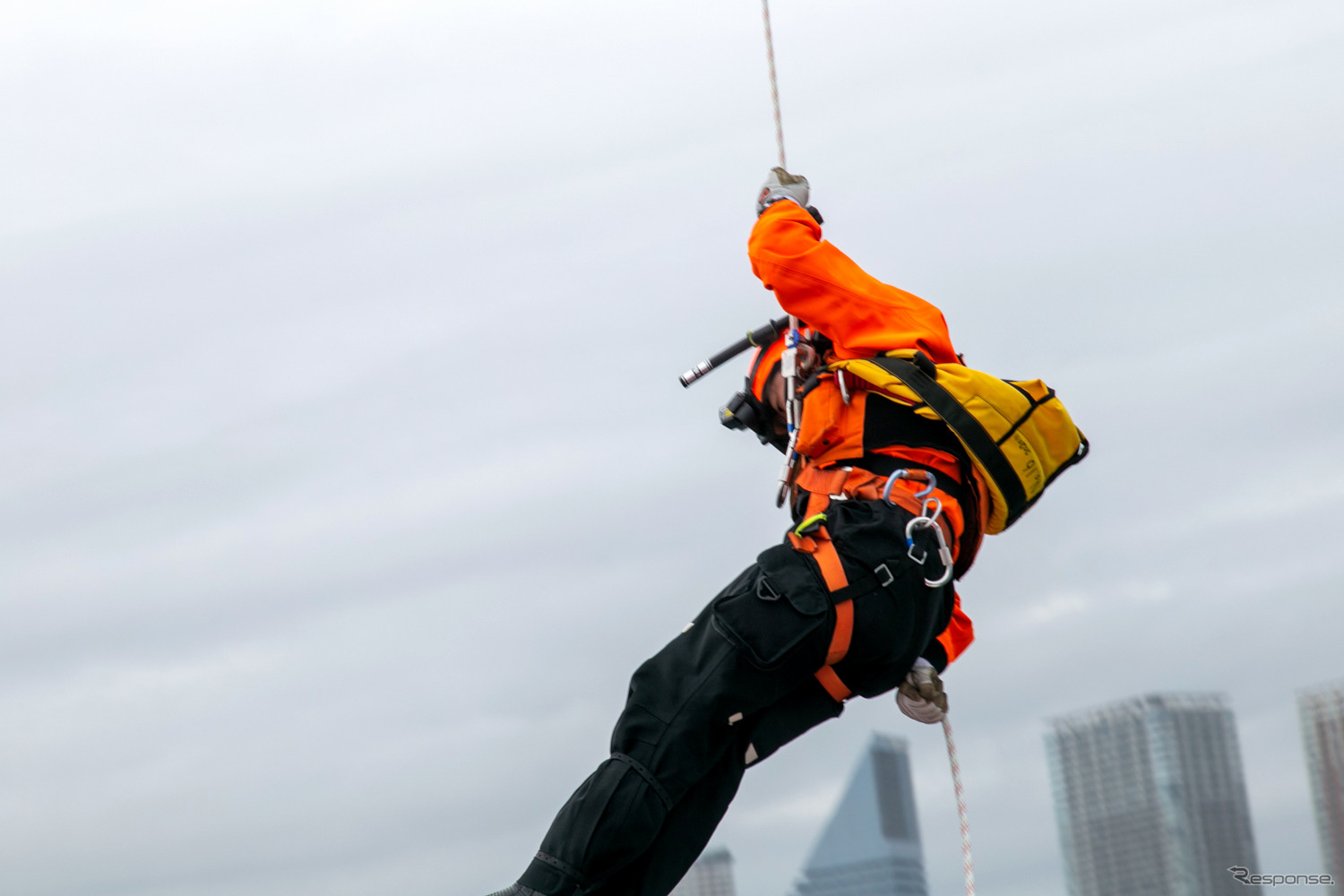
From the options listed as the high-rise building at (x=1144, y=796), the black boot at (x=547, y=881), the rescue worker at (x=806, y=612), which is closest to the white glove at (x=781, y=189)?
the rescue worker at (x=806, y=612)

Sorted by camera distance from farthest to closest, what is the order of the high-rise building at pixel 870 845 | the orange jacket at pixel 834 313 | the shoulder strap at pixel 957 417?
1. the high-rise building at pixel 870 845
2. the orange jacket at pixel 834 313
3. the shoulder strap at pixel 957 417

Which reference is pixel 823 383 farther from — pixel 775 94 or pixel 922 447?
pixel 775 94

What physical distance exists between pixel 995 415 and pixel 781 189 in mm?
1231

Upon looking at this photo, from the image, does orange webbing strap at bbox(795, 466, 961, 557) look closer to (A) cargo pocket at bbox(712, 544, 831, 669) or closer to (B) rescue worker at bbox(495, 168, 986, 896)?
(B) rescue worker at bbox(495, 168, 986, 896)

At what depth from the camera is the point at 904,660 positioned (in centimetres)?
550

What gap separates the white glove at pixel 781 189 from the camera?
19.5 feet

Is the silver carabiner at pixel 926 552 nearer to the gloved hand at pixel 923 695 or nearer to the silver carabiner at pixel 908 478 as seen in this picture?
the silver carabiner at pixel 908 478

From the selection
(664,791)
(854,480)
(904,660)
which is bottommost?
(664,791)

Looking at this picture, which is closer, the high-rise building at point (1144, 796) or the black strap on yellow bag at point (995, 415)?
the black strap on yellow bag at point (995, 415)

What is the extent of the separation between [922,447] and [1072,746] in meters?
81.4

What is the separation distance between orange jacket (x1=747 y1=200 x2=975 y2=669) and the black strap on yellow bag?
0.38 ft

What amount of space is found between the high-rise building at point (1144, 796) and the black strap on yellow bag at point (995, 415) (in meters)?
69.5

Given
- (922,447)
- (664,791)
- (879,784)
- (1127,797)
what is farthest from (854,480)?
(879,784)

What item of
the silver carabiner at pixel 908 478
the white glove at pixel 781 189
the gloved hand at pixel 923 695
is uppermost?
the white glove at pixel 781 189
